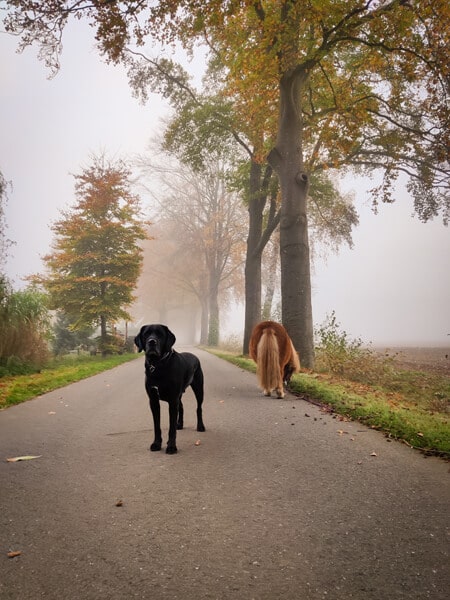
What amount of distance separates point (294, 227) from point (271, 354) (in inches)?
201

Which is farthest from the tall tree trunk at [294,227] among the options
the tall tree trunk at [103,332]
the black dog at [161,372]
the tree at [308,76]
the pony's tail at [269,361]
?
the tall tree trunk at [103,332]

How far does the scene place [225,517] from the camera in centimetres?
254

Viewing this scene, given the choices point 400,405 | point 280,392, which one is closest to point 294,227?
point 280,392

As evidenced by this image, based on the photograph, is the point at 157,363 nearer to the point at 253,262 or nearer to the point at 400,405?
the point at 400,405

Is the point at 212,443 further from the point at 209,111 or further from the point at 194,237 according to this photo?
the point at 194,237

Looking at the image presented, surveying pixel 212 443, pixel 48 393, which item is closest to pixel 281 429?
pixel 212 443

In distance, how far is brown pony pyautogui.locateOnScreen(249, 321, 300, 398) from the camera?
23.3 ft

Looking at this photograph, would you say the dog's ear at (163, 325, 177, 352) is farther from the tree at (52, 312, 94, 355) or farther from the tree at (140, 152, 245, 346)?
the tree at (140, 152, 245, 346)

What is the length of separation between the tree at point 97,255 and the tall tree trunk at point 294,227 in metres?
9.59

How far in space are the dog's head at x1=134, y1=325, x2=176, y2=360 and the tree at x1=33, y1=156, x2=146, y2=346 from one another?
47.2 ft

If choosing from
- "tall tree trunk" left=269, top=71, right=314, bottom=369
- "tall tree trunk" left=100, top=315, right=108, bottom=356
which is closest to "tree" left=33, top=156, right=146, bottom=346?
"tall tree trunk" left=100, top=315, right=108, bottom=356

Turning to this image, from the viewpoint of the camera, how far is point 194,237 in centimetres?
3394

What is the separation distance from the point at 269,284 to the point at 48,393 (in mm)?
21493

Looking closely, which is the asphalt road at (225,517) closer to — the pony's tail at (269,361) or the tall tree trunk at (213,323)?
the pony's tail at (269,361)
